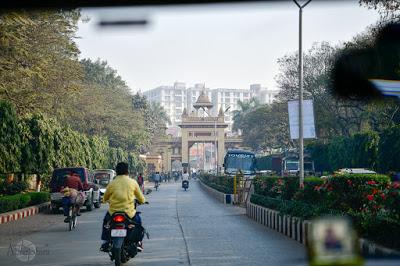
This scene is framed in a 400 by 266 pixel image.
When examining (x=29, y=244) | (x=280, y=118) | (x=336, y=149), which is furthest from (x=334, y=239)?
(x=280, y=118)

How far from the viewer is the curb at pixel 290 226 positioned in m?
9.01

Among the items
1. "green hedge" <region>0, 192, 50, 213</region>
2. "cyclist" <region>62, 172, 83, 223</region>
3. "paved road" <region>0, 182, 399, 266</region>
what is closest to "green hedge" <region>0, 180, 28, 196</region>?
"green hedge" <region>0, 192, 50, 213</region>

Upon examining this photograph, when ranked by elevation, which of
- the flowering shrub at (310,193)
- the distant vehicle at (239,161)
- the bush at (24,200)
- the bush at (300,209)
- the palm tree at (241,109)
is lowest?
the bush at (24,200)

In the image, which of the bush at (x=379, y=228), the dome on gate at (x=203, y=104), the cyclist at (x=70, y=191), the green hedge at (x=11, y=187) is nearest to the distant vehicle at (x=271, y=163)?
the green hedge at (x=11, y=187)

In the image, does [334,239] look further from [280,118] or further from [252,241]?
[280,118]

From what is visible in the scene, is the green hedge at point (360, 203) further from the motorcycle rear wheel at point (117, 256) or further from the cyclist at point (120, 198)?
the motorcycle rear wheel at point (117, 256)

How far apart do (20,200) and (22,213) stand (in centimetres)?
163

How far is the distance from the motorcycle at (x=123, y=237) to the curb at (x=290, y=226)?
10.5 feet

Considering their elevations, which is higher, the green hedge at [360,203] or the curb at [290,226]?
the green hedge at [360,203]

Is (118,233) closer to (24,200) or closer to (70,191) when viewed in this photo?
(70,191)

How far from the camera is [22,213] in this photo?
2316cm

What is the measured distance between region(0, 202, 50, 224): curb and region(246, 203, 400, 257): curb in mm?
7629

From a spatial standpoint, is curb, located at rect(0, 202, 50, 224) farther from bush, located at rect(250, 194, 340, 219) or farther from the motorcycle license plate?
the motorcycle license plate

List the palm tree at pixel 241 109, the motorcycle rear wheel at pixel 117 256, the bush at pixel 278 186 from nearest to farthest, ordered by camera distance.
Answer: the motorcycle rear wheel at pixel 117 256, the bush at pixel 278 186, the palm tree at pixel 241 109
